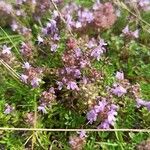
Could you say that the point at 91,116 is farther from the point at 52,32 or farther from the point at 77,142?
the point at 52,32

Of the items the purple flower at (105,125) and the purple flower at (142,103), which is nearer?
the purple flower at (105,125)

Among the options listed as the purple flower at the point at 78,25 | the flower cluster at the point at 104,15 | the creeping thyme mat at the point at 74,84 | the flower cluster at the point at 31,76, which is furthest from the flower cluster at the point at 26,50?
the flower cluster at the point at 104,15

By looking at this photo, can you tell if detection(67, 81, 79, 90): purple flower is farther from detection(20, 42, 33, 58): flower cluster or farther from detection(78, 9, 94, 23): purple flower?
detection(78, 9, 94, 23): purple flower

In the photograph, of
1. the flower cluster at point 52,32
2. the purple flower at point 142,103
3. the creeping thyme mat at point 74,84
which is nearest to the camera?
the creeping thyme mat at point 74,84

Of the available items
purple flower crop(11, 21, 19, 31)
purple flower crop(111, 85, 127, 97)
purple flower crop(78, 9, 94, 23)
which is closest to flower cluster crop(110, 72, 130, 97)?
purple flower crop(111, 85, 127, 97)

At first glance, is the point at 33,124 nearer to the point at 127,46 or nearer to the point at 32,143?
the point at 32,143

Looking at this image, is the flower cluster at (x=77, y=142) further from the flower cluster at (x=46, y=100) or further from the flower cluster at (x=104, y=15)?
the flower cluster at (x=104, y=15)

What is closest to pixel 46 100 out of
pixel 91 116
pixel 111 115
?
pixel 91 116
